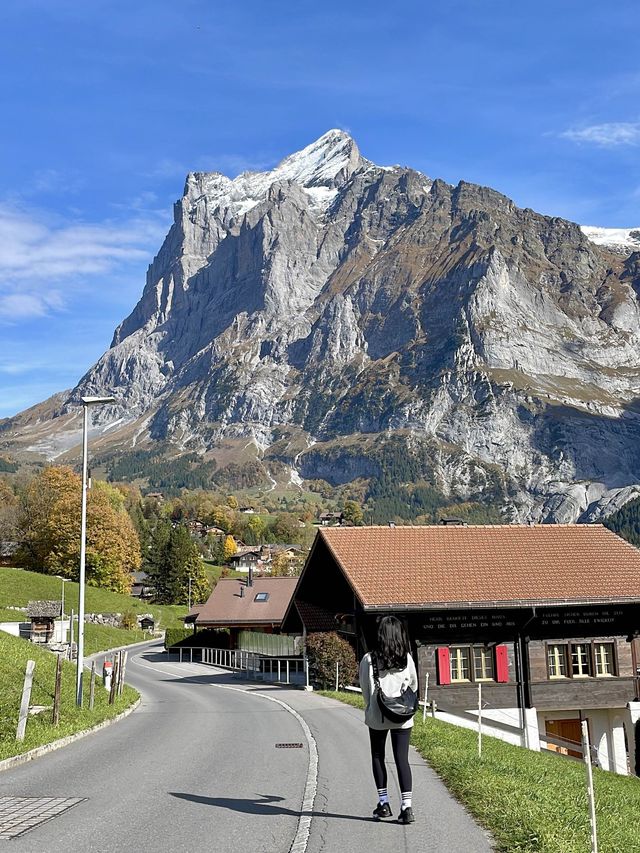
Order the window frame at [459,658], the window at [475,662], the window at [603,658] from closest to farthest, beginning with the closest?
the window at [475,662] < the window frame at [459,658] < the window at [603,658]

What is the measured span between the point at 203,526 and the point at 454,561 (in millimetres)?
167370

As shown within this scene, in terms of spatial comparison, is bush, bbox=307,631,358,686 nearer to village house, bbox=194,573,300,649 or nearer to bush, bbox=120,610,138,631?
village house, bbox=194,573,300,649

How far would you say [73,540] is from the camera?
87.8 metres

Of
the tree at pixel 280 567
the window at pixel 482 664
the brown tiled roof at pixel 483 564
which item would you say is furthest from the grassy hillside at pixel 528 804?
the tree at pixel 280 567

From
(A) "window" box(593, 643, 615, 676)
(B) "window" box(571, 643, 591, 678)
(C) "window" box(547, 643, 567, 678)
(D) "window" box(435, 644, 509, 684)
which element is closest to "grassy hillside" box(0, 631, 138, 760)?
(D) "window" box(435, 644, 509, 684)

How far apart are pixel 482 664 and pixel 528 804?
81.8ft

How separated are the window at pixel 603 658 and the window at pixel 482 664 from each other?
4518mm

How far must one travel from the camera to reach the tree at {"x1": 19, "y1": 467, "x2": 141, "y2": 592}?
289 feet

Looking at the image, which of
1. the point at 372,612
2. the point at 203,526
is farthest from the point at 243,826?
the point at 203,526

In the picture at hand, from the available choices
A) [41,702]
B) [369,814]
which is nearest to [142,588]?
[41,702]

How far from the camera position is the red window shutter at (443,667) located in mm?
32625

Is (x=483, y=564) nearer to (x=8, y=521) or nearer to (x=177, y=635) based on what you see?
(x=177, y=635)

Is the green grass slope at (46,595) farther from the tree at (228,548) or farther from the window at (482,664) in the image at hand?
the tree at (228,548)

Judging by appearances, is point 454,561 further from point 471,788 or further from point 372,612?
point 471,788
